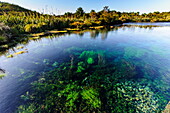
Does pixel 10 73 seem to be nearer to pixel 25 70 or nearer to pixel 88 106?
pixel 25 70

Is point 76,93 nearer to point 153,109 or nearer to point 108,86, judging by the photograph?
point 108,86

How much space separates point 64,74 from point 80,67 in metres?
2.49

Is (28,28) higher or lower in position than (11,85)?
higher

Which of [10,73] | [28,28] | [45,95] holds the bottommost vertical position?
[45,95]

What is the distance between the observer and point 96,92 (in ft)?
22.7

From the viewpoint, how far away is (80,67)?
10.8 m

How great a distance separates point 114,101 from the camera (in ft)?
20.2

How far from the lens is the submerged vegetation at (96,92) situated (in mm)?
5711

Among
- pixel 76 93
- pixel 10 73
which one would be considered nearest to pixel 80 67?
pixel 76 93

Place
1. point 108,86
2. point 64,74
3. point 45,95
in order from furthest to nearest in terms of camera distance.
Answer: point 64,74, point 108,86, point 45,95

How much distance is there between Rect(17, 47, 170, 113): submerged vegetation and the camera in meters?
5.71

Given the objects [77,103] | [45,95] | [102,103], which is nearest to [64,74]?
[45,95]

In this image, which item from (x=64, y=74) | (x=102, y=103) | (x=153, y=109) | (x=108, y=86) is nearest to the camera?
(x=153, y=109)

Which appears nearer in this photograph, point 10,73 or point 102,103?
point 102,103
